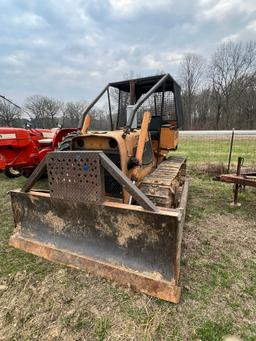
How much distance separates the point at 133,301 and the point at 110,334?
352mm

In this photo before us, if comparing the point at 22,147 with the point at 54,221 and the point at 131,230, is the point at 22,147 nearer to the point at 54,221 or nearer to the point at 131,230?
the point at 54,221

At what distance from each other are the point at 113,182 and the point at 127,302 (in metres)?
1.30

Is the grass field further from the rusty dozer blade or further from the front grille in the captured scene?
the front grille

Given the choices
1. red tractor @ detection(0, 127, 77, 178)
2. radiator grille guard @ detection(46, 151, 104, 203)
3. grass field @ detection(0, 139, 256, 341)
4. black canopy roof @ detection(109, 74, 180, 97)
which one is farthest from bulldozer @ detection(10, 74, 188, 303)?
red tractor @ detection(0, 127, 77, 178)

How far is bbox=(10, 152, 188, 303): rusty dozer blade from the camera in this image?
2088 millimetres

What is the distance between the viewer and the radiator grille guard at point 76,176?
2.23 meters

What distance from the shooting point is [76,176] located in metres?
2.31

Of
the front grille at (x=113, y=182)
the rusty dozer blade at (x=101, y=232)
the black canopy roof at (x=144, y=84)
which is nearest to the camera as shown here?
the rusty dozer blade at (x=101, y=232)

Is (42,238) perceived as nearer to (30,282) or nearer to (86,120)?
(30,282)

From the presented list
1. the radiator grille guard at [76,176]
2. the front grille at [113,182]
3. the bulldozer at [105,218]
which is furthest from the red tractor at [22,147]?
the radiator grille guard at [76,176]

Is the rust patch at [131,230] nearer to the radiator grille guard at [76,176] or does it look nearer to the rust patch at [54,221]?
the radiator grille guard at [76,176]

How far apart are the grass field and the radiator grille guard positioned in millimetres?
808

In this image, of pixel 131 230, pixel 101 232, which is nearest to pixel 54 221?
pixel 101 232

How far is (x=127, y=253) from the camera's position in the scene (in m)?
2.28
